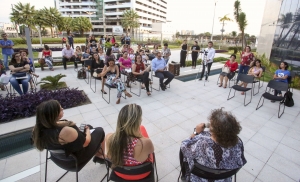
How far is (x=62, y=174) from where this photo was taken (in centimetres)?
221

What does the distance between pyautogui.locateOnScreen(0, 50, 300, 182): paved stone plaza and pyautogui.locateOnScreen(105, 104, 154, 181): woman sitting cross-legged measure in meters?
0.96

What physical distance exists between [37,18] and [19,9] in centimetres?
291

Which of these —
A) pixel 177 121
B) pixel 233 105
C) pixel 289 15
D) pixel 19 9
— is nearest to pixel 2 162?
pixel 177 121

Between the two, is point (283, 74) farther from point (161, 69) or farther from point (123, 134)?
point (123, 134)

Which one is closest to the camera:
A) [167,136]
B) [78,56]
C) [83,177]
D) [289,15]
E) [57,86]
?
[83,177]

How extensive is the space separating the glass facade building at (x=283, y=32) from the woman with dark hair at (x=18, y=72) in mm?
10780

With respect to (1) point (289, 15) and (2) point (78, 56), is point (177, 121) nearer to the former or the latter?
(2) point (78, 56)

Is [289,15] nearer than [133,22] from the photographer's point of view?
Yes

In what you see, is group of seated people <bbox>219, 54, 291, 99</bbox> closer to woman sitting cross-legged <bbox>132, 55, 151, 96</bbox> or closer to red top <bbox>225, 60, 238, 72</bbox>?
red top <bbox>225, 60, 238, 72</bbox>

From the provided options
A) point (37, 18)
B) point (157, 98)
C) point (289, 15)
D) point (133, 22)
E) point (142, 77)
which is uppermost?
point (133, 22)

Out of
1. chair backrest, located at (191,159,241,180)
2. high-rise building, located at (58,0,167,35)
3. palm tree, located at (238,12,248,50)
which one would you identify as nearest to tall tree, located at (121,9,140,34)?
high-rise building, located at (58,0,167,35)

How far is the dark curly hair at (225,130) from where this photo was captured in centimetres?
137

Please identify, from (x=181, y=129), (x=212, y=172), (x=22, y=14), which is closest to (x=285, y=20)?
(x=181, y=129)

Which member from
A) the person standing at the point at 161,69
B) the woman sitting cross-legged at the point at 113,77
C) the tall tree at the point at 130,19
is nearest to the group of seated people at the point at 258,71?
the person standing at the point at 161,69
